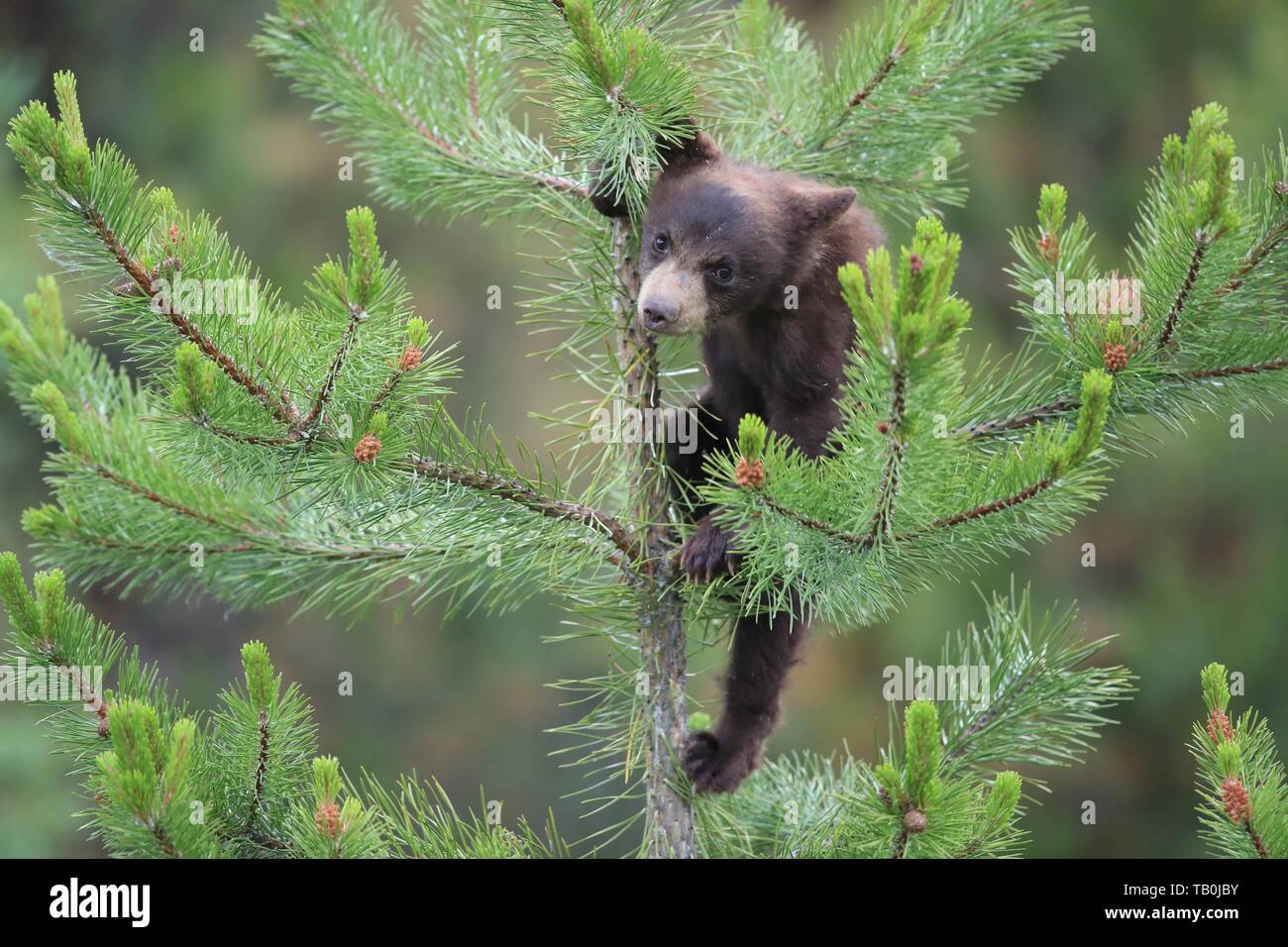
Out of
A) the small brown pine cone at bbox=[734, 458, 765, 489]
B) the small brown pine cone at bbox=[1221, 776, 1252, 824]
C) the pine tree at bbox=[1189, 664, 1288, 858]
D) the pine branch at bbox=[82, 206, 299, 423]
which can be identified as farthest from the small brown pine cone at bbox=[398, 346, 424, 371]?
the small brown pine cone at bbox=[1221, 776, 1252, 824]

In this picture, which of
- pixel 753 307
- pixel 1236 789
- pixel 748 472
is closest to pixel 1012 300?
pixel 753 307

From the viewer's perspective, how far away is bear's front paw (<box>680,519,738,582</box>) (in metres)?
2.98

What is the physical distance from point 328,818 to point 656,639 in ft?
3.58

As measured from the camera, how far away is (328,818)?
2449 millimetres

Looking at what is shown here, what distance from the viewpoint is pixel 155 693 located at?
2.73 metres

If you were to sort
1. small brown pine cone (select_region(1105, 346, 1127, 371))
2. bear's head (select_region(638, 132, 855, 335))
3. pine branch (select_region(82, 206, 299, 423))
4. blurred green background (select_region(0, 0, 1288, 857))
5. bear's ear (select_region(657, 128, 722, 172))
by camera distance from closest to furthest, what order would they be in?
pine branch (select_region(82, 206, 299, 423)) → small brown pine cone (select_region(1105, 346, 1127, 371)) → bear's head (select_region(638, 132, 855, 335)) → bear's ear (select_region(657, 128, 722, 172)) → blurred green background (select_region(0, 0, 1288, 857))

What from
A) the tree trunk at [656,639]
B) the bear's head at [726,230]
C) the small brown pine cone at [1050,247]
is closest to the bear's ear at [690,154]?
the bear's head at [726,230]

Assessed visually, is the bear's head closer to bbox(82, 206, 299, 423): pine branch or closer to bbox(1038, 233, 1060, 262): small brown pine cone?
bbox(1038, 233, 1060, 262): small brown pine cone

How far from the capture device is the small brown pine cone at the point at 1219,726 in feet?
8.25

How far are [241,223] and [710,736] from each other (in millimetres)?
8459

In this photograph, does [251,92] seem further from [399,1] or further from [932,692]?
[932,692]

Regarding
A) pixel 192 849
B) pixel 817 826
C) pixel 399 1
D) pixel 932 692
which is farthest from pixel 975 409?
pixel 399 1

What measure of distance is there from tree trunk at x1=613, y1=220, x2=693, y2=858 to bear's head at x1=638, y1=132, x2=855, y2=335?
0.53 feet

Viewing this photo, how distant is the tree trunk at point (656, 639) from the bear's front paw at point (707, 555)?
0.57 ft
